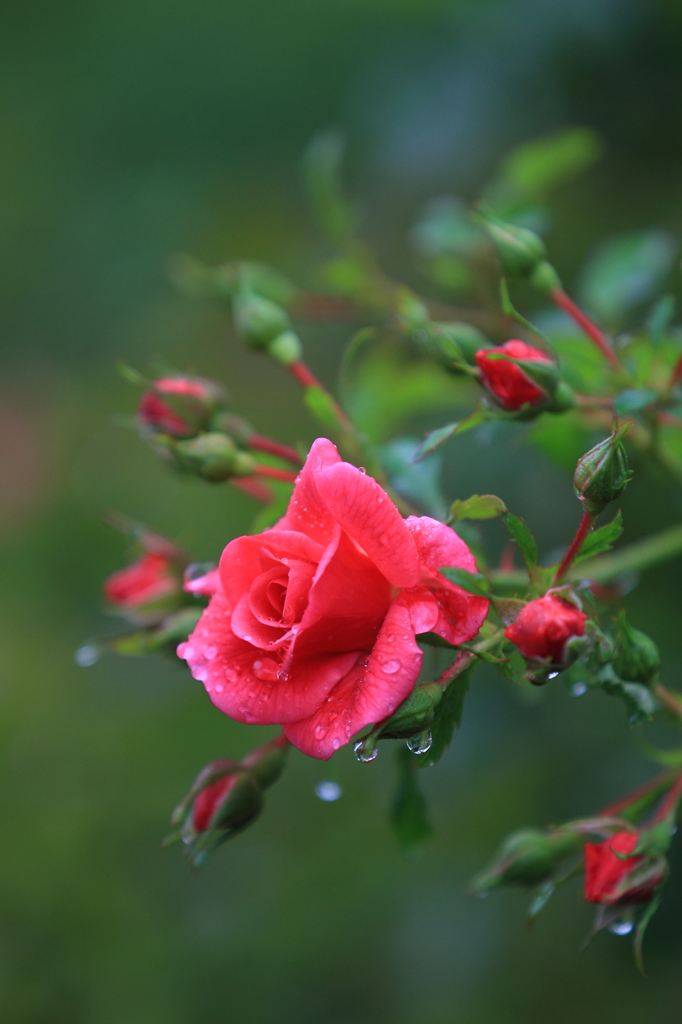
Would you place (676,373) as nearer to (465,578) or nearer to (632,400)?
(632,400)

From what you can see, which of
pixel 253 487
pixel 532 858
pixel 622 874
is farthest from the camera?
pixel 253 487

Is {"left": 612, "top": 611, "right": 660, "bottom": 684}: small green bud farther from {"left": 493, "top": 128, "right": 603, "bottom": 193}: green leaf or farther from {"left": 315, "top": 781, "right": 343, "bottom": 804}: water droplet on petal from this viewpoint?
{"left": 493, "top": 128, "right": 603, "bottom": 193}: green leaf

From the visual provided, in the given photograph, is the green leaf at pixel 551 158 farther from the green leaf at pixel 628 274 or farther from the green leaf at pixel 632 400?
the green leaf at pixel 632 400

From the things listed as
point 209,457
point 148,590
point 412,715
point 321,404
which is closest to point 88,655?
point 148,590

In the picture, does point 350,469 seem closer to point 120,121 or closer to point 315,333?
point 315,333

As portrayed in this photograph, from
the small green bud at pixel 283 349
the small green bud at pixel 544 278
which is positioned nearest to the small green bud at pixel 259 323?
the small green bud at pixel 283 349

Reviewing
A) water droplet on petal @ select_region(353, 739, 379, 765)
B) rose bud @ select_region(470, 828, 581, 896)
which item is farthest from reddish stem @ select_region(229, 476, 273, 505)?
rose bud @ select_region(470, 828, 581, 896)
